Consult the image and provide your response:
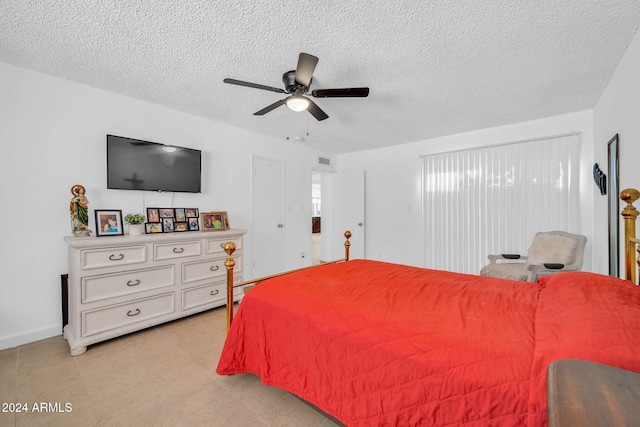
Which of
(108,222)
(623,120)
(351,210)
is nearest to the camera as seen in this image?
(623,120)

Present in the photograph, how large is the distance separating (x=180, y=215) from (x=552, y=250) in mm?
4622

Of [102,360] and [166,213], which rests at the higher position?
[166,213]

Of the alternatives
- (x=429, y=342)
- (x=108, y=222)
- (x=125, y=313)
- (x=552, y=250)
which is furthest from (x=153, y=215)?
(x=552, y=250)

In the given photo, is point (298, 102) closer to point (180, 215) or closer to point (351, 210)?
point (180, 215)

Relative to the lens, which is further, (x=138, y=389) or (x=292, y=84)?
(x=292, y=84)

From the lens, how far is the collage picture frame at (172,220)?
308cm

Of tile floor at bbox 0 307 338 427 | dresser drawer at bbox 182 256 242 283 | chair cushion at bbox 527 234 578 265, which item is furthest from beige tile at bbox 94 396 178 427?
chair cushion at bbox 527 234 578 265

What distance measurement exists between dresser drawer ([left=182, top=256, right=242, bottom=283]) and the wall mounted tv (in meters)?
1.00

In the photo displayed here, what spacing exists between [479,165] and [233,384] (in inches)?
169

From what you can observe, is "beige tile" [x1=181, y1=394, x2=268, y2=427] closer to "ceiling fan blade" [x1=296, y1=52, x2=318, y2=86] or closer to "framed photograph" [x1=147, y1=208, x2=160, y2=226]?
"framed photograph" [x1=147, y1=208, x2=160, y2=226]

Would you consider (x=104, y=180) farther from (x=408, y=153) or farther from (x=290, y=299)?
(x=408, y=153)

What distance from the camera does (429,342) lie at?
1.12 m

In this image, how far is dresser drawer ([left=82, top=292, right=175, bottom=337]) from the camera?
2.30 m

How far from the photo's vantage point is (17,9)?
1.66 meters
